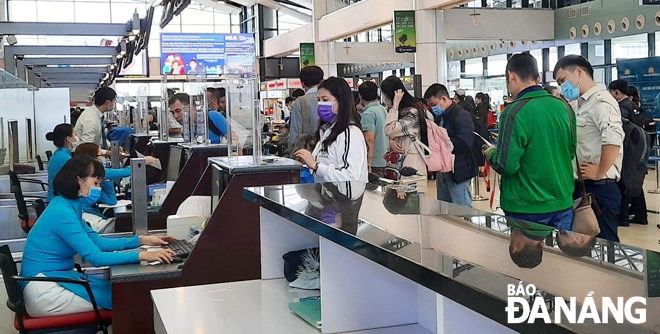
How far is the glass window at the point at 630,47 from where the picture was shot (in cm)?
1382

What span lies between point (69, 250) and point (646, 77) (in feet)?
35.2

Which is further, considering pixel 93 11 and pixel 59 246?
pixel 93 11

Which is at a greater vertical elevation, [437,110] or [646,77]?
[646,77]

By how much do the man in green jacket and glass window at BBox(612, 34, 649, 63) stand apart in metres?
11.7

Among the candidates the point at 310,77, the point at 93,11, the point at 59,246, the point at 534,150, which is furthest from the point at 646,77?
the point at 93,11

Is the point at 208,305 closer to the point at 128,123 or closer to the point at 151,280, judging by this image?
the point at 151,280

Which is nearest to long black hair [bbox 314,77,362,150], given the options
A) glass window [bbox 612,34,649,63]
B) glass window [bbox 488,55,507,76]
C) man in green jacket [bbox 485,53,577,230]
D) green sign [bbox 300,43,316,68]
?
man in green jacket [bbox 485,53,577,230]

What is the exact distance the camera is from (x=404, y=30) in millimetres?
13180

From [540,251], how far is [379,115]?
16.0 feet

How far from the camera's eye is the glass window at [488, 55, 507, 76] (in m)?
18.2

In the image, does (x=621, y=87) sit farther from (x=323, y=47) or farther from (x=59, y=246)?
(x=323, y=47)

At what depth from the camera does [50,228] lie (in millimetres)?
3486

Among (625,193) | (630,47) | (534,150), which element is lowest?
(625,193)

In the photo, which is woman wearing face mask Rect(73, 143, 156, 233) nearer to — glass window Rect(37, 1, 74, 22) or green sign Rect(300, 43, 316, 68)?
green sign Rect(300, 43, 316, 68)
